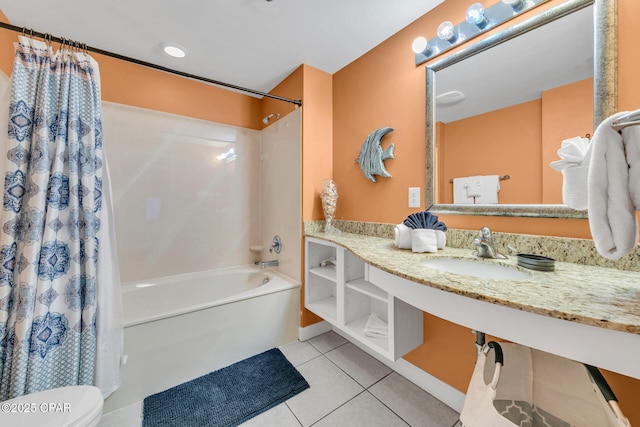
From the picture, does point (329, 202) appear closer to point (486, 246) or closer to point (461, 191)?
point (461, 191)

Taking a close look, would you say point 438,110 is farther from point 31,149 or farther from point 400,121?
point 31,149

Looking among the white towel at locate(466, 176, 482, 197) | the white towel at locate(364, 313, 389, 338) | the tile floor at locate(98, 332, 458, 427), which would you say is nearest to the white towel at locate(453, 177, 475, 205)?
the white towel at locate(466, 176, 482, 197)

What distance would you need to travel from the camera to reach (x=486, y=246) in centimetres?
107

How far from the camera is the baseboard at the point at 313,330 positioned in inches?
77.4

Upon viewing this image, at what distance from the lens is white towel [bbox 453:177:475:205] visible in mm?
1288

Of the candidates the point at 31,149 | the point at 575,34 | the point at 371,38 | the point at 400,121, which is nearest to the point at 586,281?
the point at 575,34

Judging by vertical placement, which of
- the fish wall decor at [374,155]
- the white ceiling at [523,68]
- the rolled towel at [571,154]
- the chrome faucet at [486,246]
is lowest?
the chrome faucet at [486,246]

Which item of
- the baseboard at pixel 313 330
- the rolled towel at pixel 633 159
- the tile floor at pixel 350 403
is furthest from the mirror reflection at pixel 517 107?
the baseboard at pixel 313 330

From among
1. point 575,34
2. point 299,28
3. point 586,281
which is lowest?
point 586,281

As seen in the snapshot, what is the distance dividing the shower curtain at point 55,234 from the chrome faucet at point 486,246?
184 centimetres

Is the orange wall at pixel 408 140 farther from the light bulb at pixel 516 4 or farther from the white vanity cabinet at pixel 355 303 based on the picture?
the white vanity cabinet at pixel 355 303

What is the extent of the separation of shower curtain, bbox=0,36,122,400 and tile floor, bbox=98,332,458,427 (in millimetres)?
484

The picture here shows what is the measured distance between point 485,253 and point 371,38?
1.63m

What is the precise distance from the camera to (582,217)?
940mm
